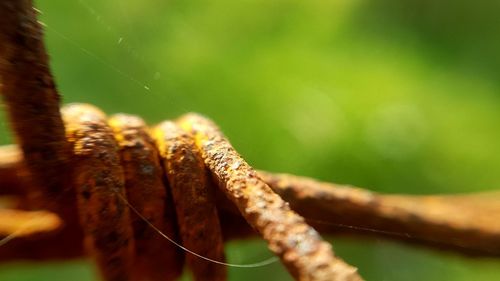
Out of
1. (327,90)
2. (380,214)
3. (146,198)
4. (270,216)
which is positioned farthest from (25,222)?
(327,90)

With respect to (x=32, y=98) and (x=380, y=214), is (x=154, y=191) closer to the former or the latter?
(x=32, y=98)

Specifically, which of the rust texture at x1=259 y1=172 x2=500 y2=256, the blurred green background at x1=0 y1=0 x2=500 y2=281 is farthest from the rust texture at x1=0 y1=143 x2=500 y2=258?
the blurred green background at x1=0 y1=0 x2=500 y2=281

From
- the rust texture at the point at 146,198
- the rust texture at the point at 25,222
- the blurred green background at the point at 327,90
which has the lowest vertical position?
the rust texture at the point at 25,222

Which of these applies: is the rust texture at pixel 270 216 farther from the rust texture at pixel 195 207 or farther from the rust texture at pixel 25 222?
the rust texture at pixel 25 222

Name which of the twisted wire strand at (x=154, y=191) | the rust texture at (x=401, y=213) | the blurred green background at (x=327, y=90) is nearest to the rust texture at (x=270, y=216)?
the twisted wire strand at (x=154, y=191)

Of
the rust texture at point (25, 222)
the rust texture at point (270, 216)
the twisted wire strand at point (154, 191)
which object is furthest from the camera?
the rust texture at point (25, 222)

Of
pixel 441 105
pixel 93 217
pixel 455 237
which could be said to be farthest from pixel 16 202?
pixel 441 105

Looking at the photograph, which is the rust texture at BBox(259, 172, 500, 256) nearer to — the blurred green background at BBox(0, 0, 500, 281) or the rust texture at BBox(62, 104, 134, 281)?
the rust texture at BBox(62, 104, 134, 281)

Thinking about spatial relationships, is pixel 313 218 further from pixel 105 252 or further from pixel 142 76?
pixel 142 76
